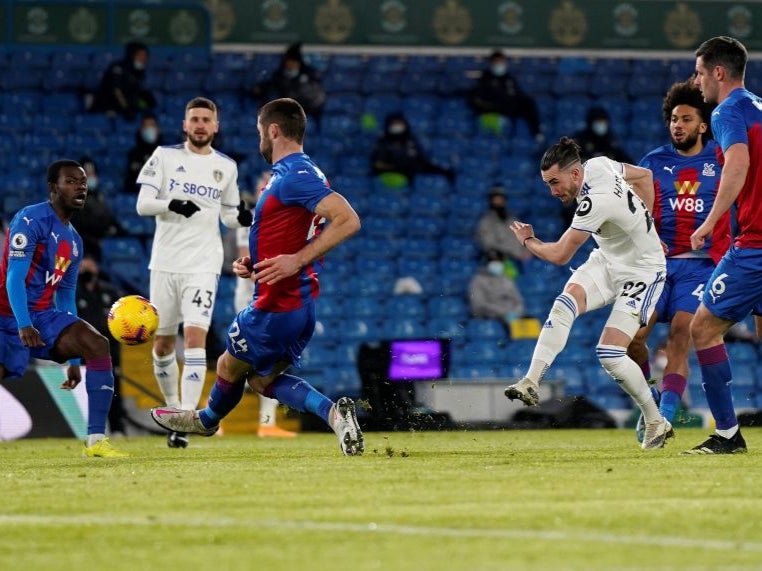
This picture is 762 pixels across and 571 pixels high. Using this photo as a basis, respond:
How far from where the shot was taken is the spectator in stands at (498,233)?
18078 millimetres

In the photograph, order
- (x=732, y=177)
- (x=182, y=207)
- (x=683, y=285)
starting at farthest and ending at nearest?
(x=182, y=207), (x=683, y=285), (x=732, y=177)

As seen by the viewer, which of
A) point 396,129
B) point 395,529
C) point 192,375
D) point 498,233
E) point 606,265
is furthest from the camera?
point 396,129

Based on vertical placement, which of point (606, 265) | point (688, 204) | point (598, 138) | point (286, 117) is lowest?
point (606, 265)

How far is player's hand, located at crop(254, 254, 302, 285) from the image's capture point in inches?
318

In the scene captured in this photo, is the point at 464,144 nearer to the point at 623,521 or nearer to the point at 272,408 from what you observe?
the point at 272,408

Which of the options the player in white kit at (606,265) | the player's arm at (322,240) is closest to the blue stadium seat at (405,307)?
the player in white kit at (606,265)

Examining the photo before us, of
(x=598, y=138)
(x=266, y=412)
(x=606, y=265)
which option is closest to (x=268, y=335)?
(x=606, y=265)

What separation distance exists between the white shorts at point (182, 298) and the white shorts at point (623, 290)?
318cm

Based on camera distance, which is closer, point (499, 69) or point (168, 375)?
point (168, 375)

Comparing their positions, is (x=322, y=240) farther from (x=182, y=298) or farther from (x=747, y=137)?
(x=182, y=298)

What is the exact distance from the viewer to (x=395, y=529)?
5168mm

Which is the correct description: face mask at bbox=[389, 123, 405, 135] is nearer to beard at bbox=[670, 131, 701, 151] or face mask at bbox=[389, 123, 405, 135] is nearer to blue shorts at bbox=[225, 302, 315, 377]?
beard at bbox=[670, 131, 701, 151]

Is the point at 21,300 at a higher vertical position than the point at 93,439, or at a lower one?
higher

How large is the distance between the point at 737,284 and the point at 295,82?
36.3 ft
